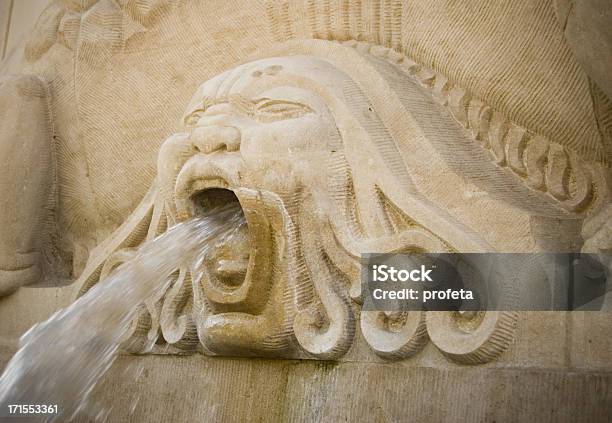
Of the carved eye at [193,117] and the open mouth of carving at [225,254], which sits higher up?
the carved eye at [193,117]

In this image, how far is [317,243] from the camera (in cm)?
227

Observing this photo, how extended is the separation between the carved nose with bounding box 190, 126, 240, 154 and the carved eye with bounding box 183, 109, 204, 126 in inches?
5.6

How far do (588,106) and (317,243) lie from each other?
76 cm

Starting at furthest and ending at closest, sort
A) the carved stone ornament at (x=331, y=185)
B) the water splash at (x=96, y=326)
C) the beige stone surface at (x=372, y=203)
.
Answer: the water splash at (x=96, y=326)
the carved stone ornament at (x=331, y=185)
the beige stone surface at (x=372, y=203)

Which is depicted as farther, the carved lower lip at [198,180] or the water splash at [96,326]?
the water splash at [96,326]

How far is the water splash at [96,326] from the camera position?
2477mm

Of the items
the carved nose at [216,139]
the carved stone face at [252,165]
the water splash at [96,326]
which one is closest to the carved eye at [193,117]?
the carved stone face at [252,165]

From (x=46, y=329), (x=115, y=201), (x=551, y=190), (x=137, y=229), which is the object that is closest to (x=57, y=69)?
(x=115, y=201)

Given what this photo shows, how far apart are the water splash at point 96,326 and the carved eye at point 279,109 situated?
0.32 meters

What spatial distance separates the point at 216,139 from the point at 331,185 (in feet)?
1.13

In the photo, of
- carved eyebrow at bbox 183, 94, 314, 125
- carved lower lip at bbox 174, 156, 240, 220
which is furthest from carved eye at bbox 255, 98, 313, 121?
carved lower lip at bbox 174, 156, 240, 220

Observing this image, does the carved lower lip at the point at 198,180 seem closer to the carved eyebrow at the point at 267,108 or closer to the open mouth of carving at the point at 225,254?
the open mouth of carving at the point at 225,254

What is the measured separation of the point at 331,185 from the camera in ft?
7.46

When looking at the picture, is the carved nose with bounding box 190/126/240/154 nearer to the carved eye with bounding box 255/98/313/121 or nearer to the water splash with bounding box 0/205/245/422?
the carved eye with bounding box 255/98/313/121
